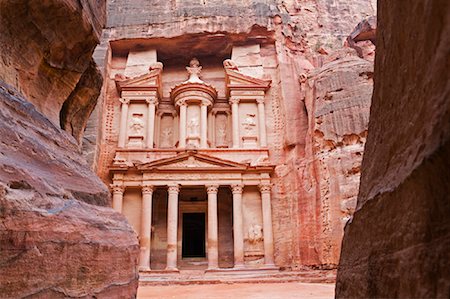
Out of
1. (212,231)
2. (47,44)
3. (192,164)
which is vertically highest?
(192,164)

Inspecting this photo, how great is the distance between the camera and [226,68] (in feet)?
67.6

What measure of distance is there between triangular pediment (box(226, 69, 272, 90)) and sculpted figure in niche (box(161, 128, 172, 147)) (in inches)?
165

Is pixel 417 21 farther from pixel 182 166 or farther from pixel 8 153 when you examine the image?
pixel 182 166

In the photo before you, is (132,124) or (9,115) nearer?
(9,115)

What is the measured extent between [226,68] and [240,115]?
8.80 ft

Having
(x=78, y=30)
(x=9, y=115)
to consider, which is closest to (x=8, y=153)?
(x=9, y=115)

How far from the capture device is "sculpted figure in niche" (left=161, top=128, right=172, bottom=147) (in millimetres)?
20938

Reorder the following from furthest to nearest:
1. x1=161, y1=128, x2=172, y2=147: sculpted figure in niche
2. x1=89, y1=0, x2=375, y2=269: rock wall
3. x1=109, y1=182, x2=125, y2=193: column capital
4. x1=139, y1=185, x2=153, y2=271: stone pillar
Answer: x1=161, y1=128, x2=172, y2=147: sculpted figure in niche < x1=109, y1=182, x2=125, y2=193: column capital < x1=139, y1=185, x2=153, y2=271: stone pillar < x1=89, y1=0, x2=375, y2=269: rock wall

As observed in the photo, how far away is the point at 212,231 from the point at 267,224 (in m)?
2.50

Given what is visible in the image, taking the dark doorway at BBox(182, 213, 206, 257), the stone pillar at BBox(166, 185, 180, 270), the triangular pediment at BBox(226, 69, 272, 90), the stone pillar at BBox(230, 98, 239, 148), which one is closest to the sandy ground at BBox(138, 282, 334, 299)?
the stone pillar at BBox(166, 185, 180, 270)

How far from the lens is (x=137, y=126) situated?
64.8 ft

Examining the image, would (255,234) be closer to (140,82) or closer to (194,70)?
(194,70)

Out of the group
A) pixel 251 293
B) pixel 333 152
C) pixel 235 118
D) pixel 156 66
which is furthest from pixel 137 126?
pixel 251 293

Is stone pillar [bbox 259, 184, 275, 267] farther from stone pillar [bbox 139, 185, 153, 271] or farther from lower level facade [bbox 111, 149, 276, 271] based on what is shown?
stone pillar [bbox 139, 185, 153, 271]
